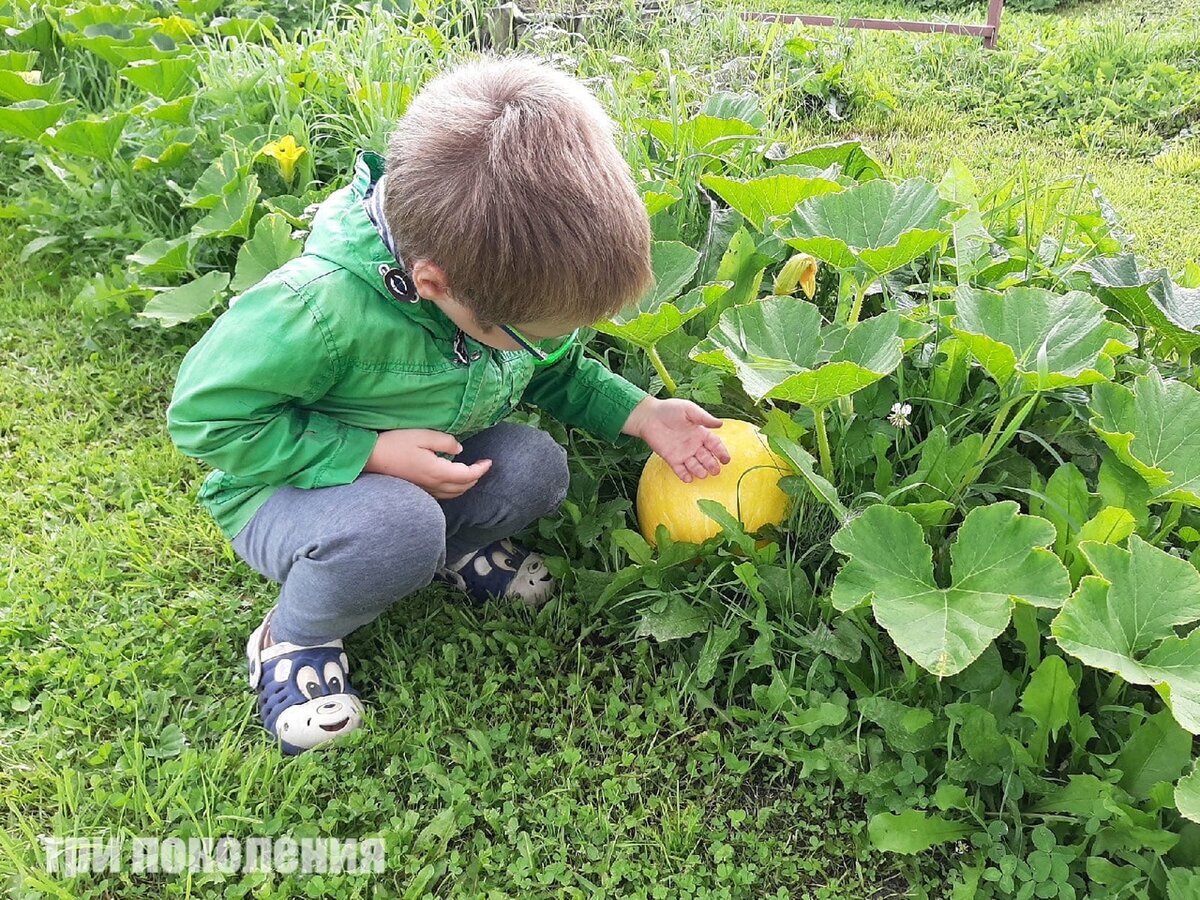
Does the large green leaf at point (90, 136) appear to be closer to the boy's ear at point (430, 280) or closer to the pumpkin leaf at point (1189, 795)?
the boy's ear at point (430, 280)

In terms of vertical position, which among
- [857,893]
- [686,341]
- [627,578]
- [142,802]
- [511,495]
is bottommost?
[857,893]

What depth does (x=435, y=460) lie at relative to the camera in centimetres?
168

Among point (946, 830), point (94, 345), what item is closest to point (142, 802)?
point (946, 830)

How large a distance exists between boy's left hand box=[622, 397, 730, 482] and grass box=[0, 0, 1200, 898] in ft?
1.28

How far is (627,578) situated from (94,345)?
1830 millimetres

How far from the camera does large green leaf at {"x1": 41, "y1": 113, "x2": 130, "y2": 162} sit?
9.46 feet

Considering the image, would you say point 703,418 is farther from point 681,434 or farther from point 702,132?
point 702,132

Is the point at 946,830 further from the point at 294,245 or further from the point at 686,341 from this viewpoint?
the point at 294,245

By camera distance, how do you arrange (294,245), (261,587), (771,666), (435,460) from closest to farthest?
(435,460), (771,666), (261,587), (294,245)

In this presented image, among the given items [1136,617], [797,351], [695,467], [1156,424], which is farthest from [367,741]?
[1156,424]

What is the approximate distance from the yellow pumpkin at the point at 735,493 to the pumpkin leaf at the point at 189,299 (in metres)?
1.45

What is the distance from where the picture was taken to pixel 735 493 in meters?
1.91

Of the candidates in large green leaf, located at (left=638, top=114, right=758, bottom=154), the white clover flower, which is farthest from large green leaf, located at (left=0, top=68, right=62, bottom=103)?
the white clover flower

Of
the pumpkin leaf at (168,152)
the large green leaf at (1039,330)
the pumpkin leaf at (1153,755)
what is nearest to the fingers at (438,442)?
the large green leaf at (1039,330)
